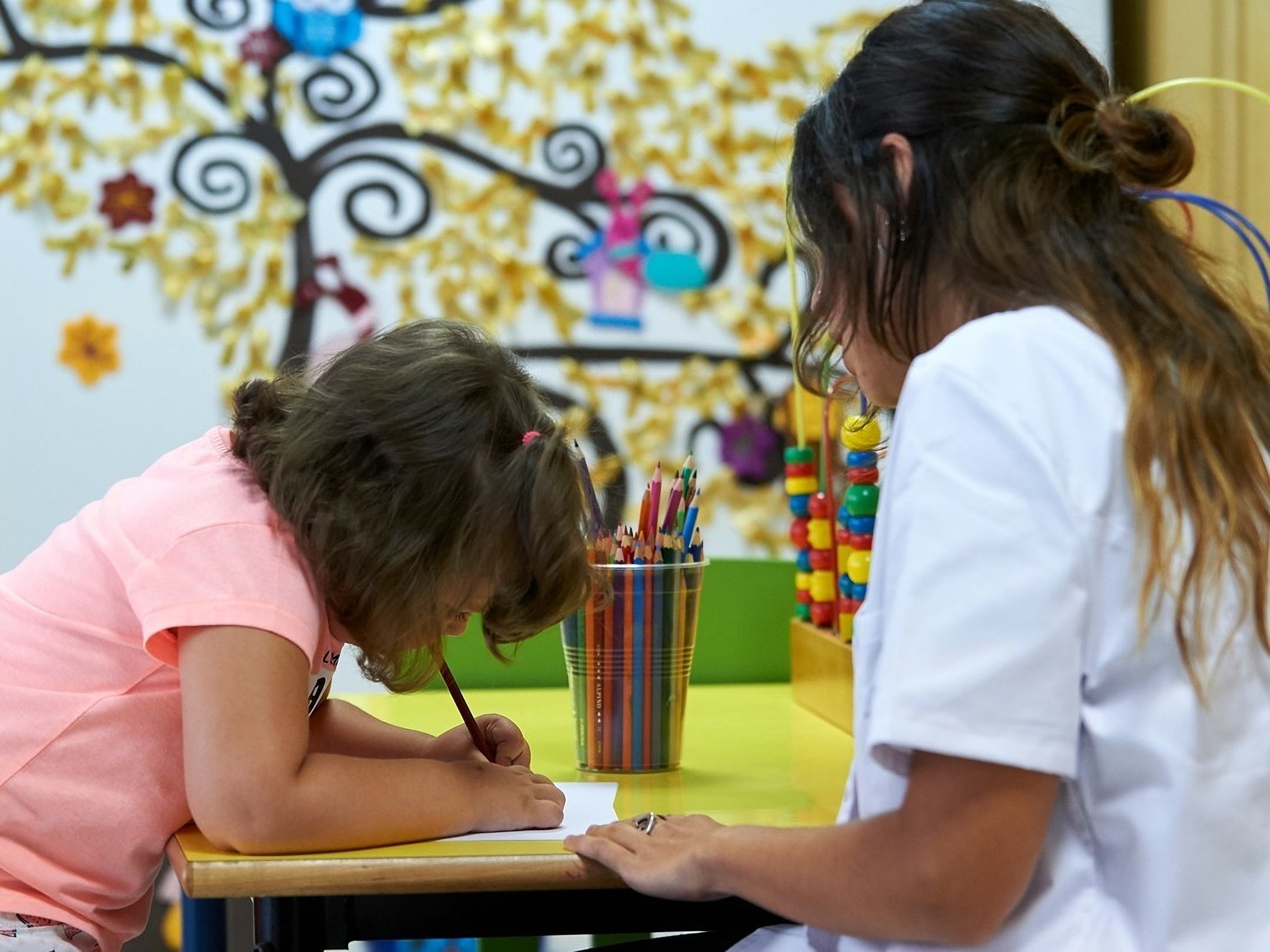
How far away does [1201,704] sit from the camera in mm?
669

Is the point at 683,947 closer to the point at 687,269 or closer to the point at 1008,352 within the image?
the point at 1008,352

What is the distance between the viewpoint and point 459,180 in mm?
2469

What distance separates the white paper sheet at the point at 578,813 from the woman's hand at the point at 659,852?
0.03 meters

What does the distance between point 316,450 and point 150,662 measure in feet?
0.58

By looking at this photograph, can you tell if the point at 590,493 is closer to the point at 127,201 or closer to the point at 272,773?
the point at 272,773

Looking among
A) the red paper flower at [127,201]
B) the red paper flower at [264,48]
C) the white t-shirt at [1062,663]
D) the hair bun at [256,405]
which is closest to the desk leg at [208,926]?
the hair bun at [256,405]

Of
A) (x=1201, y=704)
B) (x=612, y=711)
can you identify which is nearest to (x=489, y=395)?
(x=612, y=711)

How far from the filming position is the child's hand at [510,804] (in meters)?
0.89

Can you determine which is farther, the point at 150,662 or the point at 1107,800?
the point at 150,662

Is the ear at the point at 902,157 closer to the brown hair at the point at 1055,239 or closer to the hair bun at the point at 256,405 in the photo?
the brown hair at the point at 1055,239

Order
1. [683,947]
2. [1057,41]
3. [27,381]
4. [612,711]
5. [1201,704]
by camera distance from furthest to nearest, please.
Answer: [27,381], [612,711], [683,947], [1057,41], [1201,704]

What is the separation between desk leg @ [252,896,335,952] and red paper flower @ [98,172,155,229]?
1.77 m

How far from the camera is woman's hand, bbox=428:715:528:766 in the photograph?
1.05 meters

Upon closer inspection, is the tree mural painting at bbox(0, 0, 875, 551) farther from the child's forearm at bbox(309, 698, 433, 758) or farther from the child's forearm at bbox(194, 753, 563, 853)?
the child's forearm at bbox(194, 753, 563, 853)
